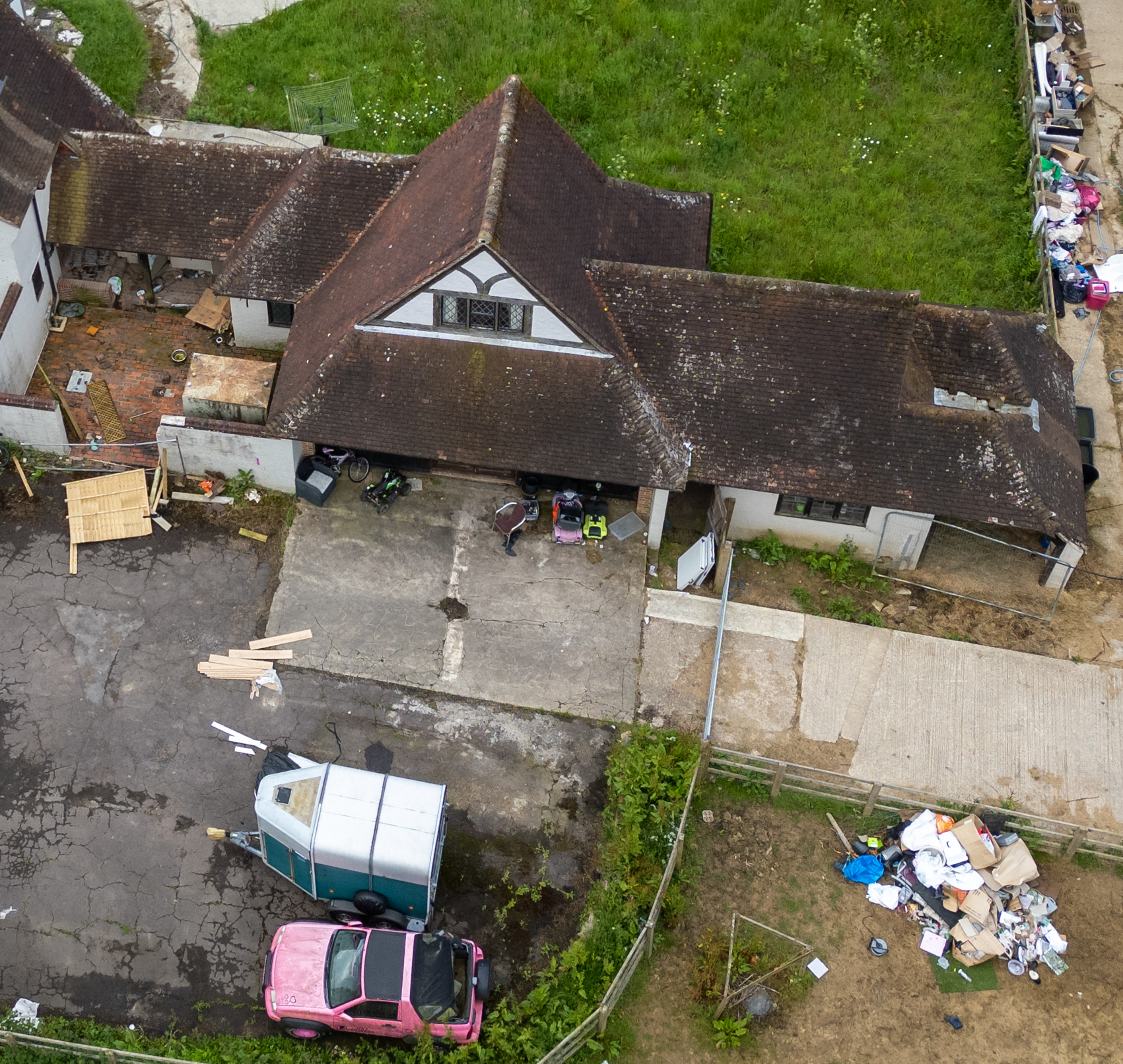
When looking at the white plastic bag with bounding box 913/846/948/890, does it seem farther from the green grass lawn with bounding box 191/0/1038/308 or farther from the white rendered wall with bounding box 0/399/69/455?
the white rendered wall with bounding box 0/399/69/455

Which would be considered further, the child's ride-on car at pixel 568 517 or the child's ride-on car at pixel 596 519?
Answer: the child's ride-on car at pixel 596 519

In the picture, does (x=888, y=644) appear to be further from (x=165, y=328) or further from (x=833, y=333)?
(x=165, y=328)

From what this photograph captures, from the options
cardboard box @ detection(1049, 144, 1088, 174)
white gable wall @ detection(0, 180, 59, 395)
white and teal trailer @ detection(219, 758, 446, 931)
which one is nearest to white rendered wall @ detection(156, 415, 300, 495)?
white gable wall @ detection(0, 180, 59, 395)

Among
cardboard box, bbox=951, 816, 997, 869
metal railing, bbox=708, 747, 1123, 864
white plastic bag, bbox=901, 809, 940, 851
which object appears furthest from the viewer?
metal railing, bbox=708, 747, 1123, 864

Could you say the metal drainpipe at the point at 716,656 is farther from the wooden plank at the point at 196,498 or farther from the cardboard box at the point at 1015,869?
the wooden plank at the point at 196,498

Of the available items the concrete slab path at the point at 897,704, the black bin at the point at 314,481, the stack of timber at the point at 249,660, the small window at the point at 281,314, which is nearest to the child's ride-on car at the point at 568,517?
the concrete slab path at the point at 897,704

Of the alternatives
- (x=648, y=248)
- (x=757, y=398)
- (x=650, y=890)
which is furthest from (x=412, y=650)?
(x=648, y=248)
